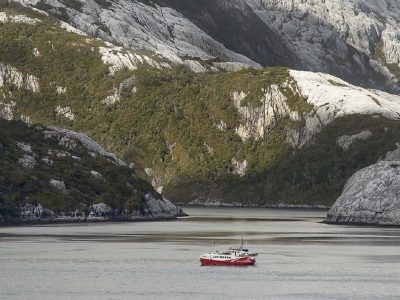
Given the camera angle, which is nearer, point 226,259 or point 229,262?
point 226,259

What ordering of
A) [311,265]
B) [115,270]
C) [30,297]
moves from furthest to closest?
1. [311,265]
2. [115,270]
3. [30,297]

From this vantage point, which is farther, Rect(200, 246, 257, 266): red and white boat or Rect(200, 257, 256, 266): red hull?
Rect(200, 246, 257, 266): red and white boat

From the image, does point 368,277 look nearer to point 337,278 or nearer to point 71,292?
point 337,278

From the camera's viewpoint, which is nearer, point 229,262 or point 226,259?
point 226,259

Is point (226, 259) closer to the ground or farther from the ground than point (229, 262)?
farther from the ground

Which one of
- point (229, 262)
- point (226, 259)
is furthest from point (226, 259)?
point (229, 262)

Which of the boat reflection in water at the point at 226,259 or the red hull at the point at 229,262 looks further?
the boat reflection in water at the point at 226,259

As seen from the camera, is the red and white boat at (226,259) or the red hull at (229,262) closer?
the red hull at (229,262)

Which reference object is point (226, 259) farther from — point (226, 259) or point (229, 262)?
point (229, 262)

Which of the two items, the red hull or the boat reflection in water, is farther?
the boat reflection in water

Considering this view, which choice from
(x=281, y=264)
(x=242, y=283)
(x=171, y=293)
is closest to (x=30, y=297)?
(x=171, y=293)

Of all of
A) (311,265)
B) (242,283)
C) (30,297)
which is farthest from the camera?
(311,265)
